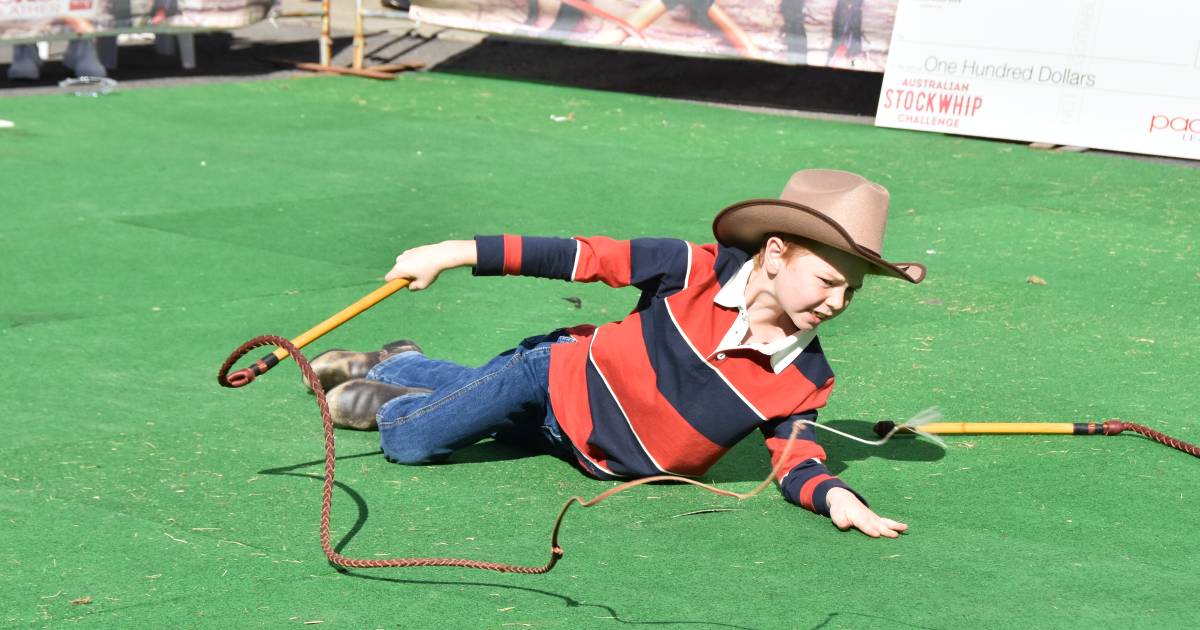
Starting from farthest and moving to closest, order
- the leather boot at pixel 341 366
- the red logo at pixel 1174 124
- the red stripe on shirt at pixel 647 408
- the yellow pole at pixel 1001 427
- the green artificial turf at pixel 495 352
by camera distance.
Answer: the red logo at pixel 1174 124
the leather boot at pixel 341 366
the yellow pole at pixel 1001 427
the red stripe on shirt at pixel 647 408
the green artificial turf at pixel 495 352

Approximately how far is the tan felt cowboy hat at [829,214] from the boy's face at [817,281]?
0.18 ft

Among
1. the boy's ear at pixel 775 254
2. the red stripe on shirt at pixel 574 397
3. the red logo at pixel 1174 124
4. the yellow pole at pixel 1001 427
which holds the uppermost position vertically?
the boy's ear at pixel 775 254

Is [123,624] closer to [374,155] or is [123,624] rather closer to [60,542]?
[60,542]

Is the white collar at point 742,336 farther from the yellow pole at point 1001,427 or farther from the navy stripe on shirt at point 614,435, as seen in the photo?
the yellow pole at point 1001,427

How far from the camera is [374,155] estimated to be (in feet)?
31.2

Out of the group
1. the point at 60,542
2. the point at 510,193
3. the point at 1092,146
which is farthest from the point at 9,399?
the point at 1092,146

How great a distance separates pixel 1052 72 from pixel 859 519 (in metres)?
8.12

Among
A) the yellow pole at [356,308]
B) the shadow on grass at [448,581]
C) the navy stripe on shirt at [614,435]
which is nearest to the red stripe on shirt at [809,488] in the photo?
the navy stripe on shirt at [614,435]

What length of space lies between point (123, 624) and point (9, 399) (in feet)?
5.71

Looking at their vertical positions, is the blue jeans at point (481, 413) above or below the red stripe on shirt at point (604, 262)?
below

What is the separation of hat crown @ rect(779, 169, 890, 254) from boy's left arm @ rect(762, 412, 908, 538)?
0.53 metres

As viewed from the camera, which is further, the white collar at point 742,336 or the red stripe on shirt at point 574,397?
the red stripe on shirt at point 574,397

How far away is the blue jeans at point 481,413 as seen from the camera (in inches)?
167

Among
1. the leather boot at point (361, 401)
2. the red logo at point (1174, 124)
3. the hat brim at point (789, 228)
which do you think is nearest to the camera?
the hat brim at point (789, 228)
